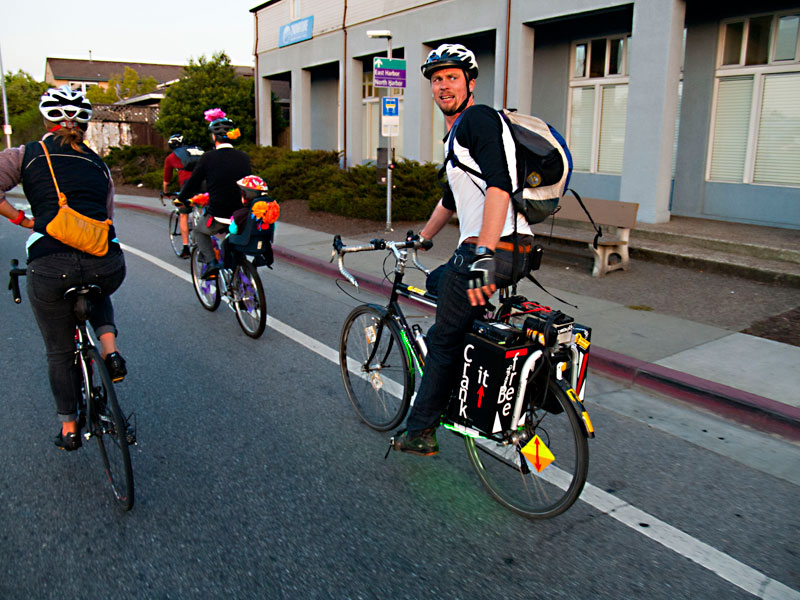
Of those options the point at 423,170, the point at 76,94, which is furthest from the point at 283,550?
the point at 423,170

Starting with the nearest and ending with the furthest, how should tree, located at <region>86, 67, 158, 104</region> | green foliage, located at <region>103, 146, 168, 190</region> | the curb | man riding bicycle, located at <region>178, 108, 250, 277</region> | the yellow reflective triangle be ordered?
the yellow reflective triangle, the curb, man riding bicycle, located at <region>178, 108, 250, 277</region>, green foliage, located at <region>103, 146, 168, 190</region>, tree, located at <region>86, 67, 158, 104</region>

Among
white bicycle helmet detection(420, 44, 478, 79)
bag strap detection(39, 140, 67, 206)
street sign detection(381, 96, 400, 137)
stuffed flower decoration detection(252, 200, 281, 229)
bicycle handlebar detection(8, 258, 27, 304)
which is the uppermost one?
street sign detection(381, 96, 400, 137)

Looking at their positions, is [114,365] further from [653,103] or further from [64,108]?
[653,103]

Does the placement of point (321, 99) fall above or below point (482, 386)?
above

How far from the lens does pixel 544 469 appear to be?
11.2 ft

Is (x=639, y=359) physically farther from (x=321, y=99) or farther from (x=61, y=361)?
(x=321, y=99)

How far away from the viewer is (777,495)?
3.72m

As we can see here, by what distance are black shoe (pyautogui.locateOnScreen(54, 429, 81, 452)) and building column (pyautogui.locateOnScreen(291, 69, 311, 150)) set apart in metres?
20.5

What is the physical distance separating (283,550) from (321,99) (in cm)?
2381

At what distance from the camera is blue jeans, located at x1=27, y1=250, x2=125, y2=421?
3.60 metres

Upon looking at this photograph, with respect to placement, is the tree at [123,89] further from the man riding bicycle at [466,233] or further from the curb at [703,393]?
the man riding bicycle at [466,233]

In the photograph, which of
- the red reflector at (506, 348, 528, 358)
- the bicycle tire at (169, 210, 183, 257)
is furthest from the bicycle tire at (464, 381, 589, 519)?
the bicycle tire at (169, 210, 183, 257)

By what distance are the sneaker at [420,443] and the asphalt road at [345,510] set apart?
0.19 m

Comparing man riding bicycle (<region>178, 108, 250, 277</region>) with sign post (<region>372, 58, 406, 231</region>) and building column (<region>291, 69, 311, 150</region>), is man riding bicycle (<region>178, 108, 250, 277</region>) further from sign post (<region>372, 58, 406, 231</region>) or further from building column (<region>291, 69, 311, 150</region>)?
building column (<region>291, 69, 311, 150</region>)
